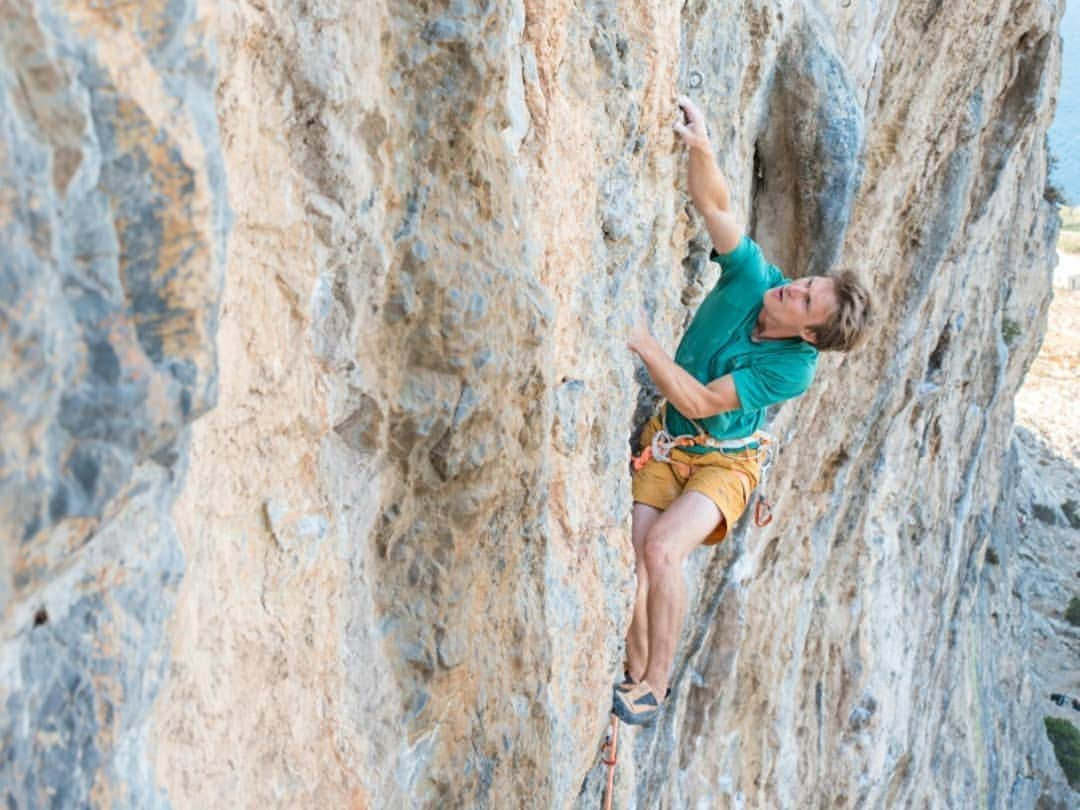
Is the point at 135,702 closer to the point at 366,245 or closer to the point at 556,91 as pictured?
the point at 366,245

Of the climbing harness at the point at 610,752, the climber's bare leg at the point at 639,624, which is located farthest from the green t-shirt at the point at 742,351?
the climbing harness at the point at 610,752

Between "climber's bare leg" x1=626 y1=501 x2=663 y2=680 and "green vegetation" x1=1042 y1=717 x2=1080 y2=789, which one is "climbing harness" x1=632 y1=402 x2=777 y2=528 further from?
"green vegetation" x1=1042 y1=717 x2=1080 y2=789

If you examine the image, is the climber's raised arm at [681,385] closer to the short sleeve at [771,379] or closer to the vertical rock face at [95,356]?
the short sleeve at [771,379]

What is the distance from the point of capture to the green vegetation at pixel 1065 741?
19.0 meters

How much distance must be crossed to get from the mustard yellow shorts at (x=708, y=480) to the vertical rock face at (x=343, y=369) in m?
0.43

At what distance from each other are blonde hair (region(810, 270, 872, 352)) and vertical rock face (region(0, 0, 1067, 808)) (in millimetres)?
653

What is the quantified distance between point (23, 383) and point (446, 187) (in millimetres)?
1284

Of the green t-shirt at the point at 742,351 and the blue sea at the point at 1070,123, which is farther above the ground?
the green t-shirt at the point at 742,351

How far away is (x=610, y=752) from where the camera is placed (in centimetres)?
388

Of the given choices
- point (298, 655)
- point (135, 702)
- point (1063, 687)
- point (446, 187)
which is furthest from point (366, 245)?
point (1063, 687)

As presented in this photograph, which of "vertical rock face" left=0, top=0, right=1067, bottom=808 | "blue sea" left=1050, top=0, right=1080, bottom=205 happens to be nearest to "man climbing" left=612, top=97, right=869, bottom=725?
"vertical rock face" left=0, top=0, right=1067, bottom=808

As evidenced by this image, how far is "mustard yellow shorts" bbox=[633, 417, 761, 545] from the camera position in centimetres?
397

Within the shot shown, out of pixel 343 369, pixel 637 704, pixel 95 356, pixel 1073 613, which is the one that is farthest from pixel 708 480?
pixel 1073 613

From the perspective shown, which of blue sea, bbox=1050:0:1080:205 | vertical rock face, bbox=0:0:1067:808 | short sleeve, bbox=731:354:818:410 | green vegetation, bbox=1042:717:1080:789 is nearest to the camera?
vertical rock face, bbox=0:0:1067:808
